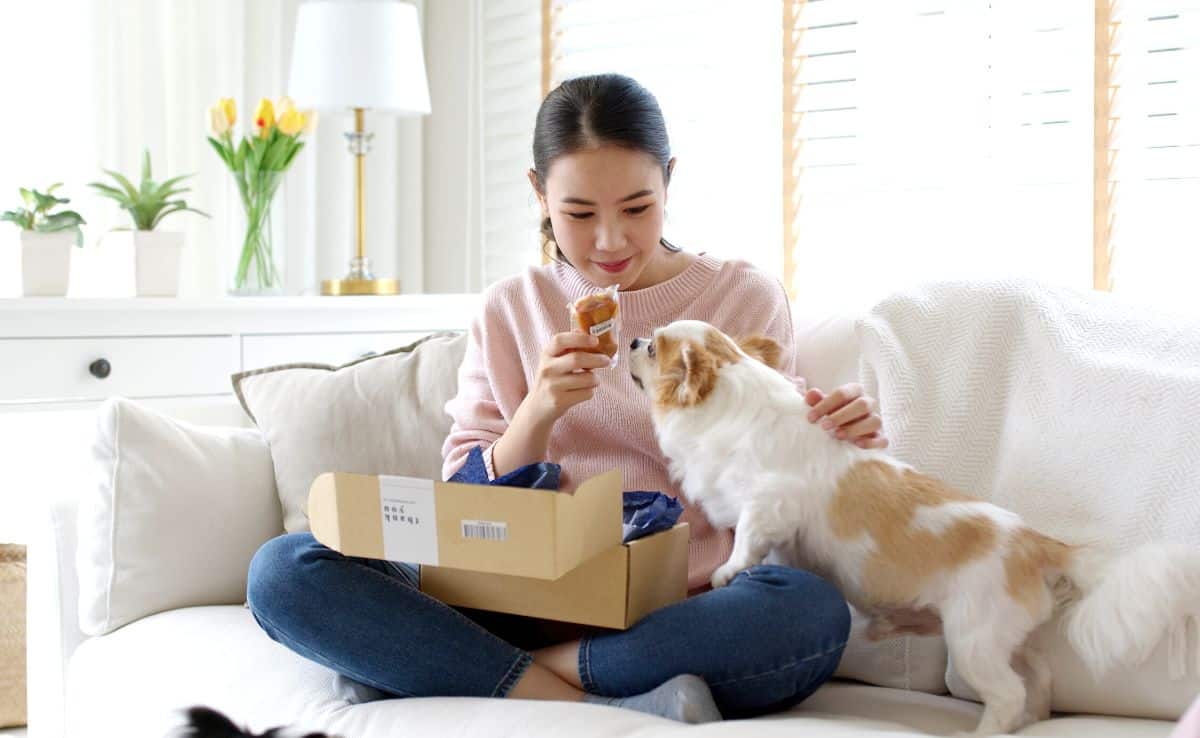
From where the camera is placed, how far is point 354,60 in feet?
10.4

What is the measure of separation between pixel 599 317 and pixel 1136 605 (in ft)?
2.31

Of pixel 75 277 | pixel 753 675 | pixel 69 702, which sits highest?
pixel 75 277

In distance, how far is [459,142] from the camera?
3.88 meters

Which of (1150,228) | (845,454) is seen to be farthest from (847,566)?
(1150,228)

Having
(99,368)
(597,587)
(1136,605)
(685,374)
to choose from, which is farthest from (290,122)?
(1136,605)

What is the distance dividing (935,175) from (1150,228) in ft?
1.68

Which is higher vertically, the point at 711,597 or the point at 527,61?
the point at 527,61

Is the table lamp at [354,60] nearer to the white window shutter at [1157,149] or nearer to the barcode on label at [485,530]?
the white window shutter at [1157,149]

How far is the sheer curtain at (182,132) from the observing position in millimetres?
3143

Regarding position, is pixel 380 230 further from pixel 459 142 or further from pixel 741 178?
pixel 741 178

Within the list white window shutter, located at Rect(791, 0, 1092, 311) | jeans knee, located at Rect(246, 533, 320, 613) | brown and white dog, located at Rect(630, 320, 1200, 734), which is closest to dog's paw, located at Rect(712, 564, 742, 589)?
brown and white dog, located at Rect(630, 320, 1200, 734)

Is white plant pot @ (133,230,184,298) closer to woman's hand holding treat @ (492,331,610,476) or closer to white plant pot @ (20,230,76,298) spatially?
white plant pot @ (20,230,76,298)

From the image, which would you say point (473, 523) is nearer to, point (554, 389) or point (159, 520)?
point (554, 389)

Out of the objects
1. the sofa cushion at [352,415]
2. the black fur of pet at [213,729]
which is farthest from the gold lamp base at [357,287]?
the black fur of pet at [213,729]
